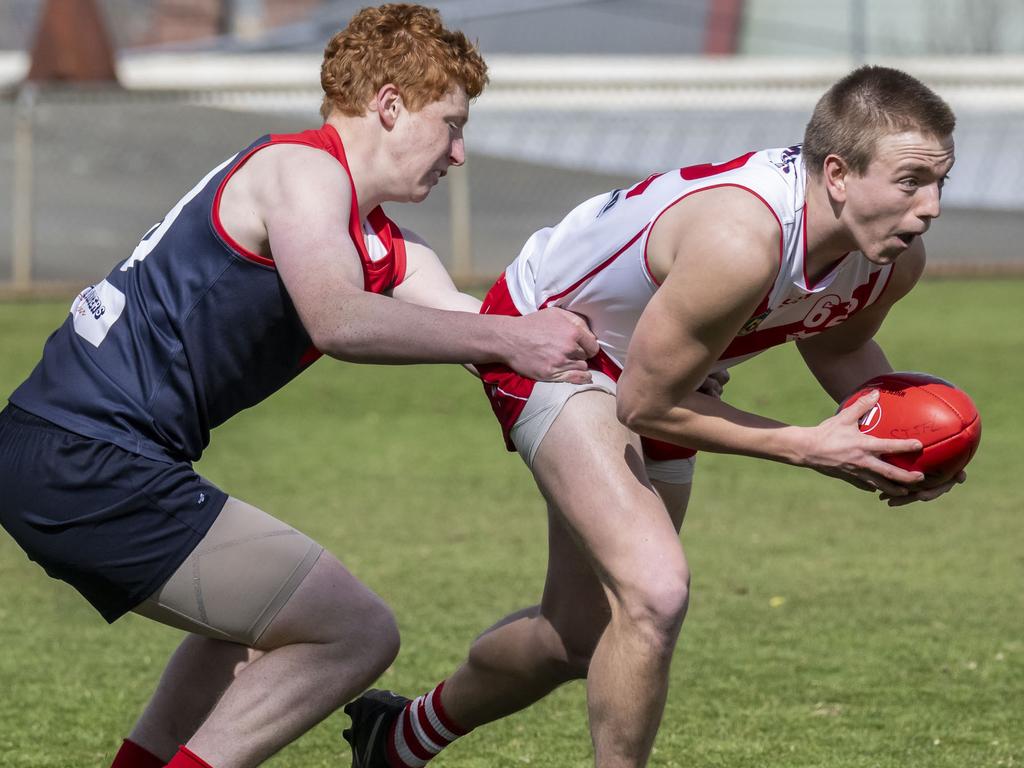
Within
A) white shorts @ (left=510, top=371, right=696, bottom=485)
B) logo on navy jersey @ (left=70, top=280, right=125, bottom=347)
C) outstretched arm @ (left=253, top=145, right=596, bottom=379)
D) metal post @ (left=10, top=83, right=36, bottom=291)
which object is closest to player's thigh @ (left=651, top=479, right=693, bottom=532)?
white shorts @ (left=510, top=371, right=696, bottom=485)

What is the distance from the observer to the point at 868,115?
3.51 metres

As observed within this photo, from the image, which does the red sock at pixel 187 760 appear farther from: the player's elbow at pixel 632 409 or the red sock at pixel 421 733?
the player's elbow at pixel 632 409

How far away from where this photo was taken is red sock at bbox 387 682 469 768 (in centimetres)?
443

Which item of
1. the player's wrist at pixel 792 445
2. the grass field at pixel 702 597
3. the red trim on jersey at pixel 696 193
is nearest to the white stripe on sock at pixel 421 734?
the grass field at pixel 702 597

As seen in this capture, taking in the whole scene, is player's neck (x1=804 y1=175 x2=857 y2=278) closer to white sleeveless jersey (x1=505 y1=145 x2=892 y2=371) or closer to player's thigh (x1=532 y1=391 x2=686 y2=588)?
white sleeveless jersey (x1=505 y1=145 x2=892 y2=371)

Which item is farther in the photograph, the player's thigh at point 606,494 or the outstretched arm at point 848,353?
the outstretched arm at point 848,353

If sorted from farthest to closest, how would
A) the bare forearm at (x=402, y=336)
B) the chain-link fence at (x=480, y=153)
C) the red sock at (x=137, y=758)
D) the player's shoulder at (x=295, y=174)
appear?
the chain-link fence at (x=480, y=153) → the red sock at (x=137, y=758) → the player's shoulder at (x=295, y=174) → the bare forearm at (x=402, y=336)

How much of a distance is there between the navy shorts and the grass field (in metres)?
1.40

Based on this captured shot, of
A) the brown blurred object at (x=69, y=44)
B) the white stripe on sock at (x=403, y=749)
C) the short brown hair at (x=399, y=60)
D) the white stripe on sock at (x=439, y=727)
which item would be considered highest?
the short brown hair at (x=399, y=60)

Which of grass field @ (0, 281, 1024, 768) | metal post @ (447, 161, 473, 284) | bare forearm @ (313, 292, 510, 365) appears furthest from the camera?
metal post @ (447, 161, 473, 284)

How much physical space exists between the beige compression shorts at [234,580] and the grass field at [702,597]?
51.0 inches

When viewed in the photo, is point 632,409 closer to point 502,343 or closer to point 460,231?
point 502,343

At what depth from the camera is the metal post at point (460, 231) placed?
709 inches

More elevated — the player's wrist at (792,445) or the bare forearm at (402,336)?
the bare forearm at (402,336)
